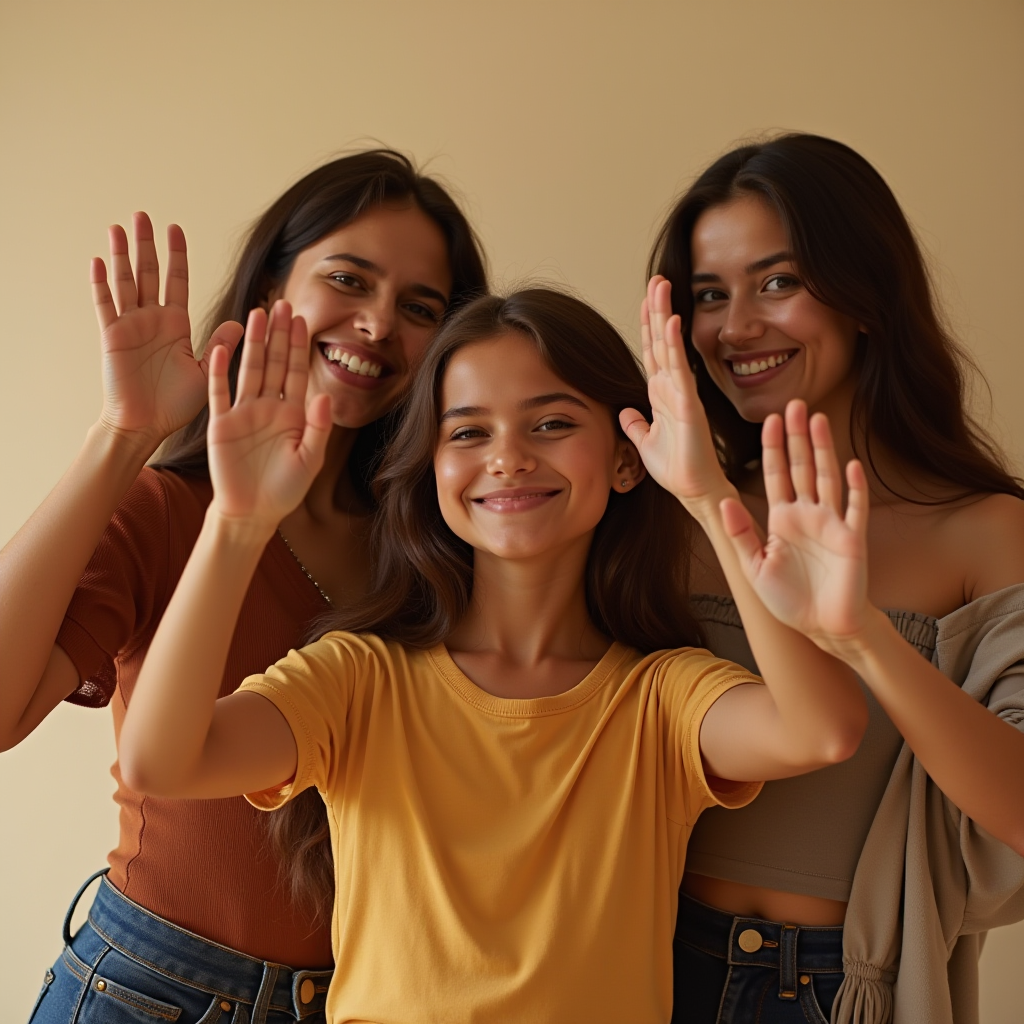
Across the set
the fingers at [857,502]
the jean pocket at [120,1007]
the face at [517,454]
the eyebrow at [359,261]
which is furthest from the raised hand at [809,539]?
the jean pocket at [120,1007]

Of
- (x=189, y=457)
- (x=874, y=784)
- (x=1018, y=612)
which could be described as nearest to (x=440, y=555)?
(x=189, y=457)

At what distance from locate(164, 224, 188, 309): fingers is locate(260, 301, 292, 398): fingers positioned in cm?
37

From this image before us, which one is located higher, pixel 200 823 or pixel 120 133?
pixel 120 133

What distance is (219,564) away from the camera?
1.18m

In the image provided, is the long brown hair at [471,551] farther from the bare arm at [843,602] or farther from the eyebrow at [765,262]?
the bare arm at [843,602]

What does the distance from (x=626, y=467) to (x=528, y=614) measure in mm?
254

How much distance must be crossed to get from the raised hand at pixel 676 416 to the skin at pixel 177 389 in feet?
1.26

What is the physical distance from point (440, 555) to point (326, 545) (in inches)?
12.2

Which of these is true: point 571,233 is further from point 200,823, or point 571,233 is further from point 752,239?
point 200,823

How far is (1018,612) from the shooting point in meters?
1.50

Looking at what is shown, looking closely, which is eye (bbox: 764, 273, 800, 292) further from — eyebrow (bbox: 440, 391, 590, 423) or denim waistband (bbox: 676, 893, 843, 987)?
denim waistband (bbox: 676, 893, 843, 987)

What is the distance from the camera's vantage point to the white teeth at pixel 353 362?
1.75m

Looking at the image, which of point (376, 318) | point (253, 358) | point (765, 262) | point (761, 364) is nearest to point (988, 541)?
point (761, 364)

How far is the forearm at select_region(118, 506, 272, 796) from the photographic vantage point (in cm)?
117
